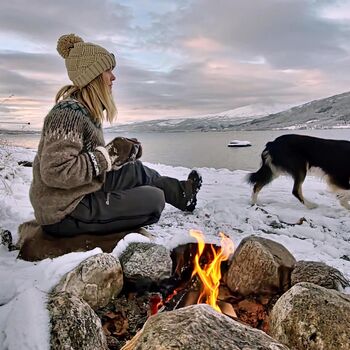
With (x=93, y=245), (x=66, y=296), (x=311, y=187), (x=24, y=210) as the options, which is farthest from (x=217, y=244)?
(x=311, y=187)

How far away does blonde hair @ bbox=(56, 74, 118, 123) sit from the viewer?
3.03 meters

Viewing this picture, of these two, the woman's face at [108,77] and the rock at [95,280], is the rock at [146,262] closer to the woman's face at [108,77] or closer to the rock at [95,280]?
the rock at [95,280]

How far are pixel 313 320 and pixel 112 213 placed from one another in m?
1.86

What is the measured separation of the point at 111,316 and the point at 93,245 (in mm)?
771

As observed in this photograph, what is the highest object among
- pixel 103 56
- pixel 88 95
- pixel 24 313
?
pixel 103 56

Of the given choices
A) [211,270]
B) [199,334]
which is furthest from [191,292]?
[199,334]

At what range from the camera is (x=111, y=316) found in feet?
8.25

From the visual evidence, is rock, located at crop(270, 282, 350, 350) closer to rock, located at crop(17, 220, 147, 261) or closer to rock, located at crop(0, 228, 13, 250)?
rock, located at crop(17, 220, 147, 261)

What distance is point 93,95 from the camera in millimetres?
3039

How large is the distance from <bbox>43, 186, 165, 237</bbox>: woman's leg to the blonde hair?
707mm

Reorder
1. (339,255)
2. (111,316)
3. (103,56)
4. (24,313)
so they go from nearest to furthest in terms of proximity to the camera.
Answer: (24,313) < (111,316) < (103,56) < (339,255)

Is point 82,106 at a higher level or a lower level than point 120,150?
higher

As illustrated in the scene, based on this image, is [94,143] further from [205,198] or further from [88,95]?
[205,198]

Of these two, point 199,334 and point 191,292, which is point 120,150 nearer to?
point 191,292
